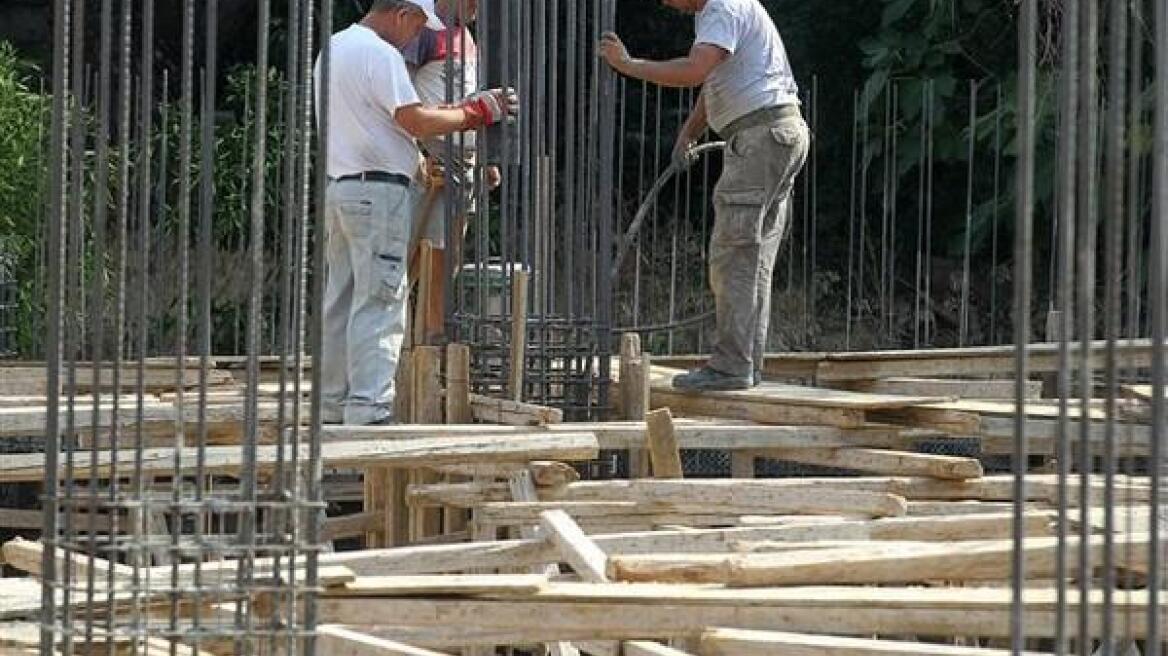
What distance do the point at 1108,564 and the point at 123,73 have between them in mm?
1973

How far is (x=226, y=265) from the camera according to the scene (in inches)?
600

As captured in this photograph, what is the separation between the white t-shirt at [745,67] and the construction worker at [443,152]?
0.86 m

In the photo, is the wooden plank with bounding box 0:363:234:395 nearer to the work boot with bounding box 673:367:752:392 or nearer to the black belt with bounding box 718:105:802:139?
the work boot with bounding box 673:367:752:392

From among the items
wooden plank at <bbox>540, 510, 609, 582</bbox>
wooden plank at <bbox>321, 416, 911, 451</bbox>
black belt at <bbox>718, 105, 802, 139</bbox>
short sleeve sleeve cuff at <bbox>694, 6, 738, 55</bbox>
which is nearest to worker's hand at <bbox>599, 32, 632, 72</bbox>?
short sleeve sleeve cuff at <bbox>694, 6, 738, 55</bbox>

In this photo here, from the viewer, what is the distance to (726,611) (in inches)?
217

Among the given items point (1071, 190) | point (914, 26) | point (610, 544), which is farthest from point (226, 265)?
point (1071, 190)

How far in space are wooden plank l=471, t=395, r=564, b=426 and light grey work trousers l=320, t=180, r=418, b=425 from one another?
357 mm

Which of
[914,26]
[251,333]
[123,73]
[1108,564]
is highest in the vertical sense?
[914,26]

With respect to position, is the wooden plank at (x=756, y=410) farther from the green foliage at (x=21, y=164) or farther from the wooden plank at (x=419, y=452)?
the green foliage at (x=21, y=164)

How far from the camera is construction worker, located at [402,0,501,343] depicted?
374 inches

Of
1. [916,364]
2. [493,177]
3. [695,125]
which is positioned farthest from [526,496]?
[916,364]

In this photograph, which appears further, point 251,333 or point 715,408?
point 715,408

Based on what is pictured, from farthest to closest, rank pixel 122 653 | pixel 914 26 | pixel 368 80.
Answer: pixel 914 26
pixel 368 80
pixel 122 653

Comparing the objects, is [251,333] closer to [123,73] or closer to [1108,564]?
[123,73]
